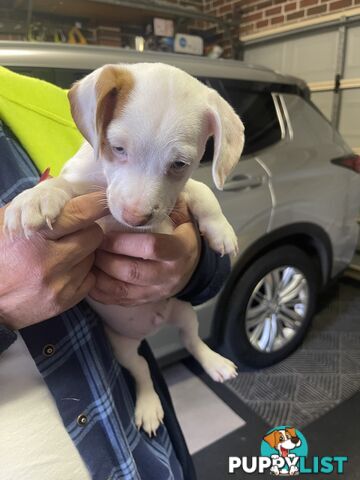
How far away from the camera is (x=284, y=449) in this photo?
81.4 inches

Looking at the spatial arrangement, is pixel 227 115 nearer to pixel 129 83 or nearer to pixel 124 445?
pixel 129 83

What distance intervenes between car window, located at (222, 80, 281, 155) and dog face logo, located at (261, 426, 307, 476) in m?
1.56

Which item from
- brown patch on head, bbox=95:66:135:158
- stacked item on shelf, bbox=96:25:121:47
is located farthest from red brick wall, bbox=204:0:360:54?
brown patch on head, bbox=95:66:135:158

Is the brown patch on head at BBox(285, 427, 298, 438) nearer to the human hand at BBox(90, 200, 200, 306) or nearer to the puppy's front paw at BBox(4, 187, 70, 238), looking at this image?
the human hand at BBox(90, 200, 200, 306)

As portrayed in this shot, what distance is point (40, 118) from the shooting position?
98 centimetres

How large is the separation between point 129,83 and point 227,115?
0.76ft

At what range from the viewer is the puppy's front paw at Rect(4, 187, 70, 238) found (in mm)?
682

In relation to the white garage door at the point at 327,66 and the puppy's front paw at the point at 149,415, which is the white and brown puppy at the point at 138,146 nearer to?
the puppy's front paw at the point at 149,415

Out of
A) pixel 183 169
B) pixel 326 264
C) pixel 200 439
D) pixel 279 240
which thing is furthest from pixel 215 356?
pixel 326 264

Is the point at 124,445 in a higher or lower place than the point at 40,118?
lower

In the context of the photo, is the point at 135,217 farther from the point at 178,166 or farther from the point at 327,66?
the point at 327,66

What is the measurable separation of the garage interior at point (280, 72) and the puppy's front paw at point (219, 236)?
1.06 metres

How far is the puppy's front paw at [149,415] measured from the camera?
3.03 feet

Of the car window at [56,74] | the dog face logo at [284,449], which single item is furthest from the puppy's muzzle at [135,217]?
the dog face logo at [284,449]
